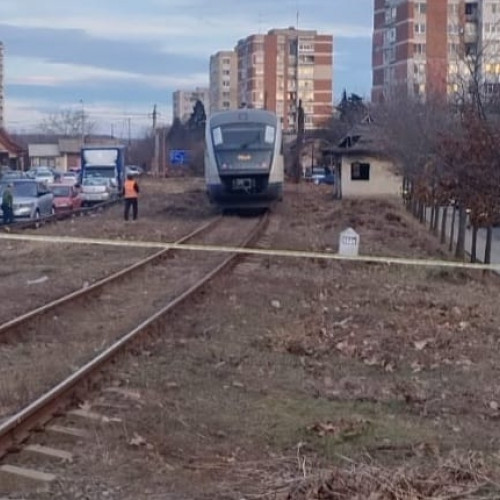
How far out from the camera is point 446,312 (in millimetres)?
16469

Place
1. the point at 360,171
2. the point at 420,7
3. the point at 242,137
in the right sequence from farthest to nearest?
1. the point at 420,7
2. the point at 360,171
3. the point at 242,137

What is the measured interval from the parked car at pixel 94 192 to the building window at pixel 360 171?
578 inches

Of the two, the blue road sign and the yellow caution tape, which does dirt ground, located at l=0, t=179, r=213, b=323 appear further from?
the blue road sign

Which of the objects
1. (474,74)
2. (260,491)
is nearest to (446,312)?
(260,491)

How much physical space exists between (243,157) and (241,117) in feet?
5.96

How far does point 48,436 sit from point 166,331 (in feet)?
18.9

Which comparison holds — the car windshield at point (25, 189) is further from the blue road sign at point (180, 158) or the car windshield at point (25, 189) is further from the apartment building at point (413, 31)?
the blue road sign at point (180, 158)

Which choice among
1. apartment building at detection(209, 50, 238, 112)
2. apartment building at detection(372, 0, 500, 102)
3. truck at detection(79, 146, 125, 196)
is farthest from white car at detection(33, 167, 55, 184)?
apartment building at detection(209, 50, 238, 112)

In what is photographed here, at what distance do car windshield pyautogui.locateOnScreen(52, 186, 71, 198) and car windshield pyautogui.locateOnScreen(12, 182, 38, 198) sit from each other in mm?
5815

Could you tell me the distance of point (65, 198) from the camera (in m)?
50.9

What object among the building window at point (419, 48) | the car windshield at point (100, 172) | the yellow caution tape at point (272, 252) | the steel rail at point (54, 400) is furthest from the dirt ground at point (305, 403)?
the building window at point (419, 48)

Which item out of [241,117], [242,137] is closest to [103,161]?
[241,117]

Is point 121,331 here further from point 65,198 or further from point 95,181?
point 95,181

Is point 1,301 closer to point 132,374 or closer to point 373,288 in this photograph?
point 373,288
